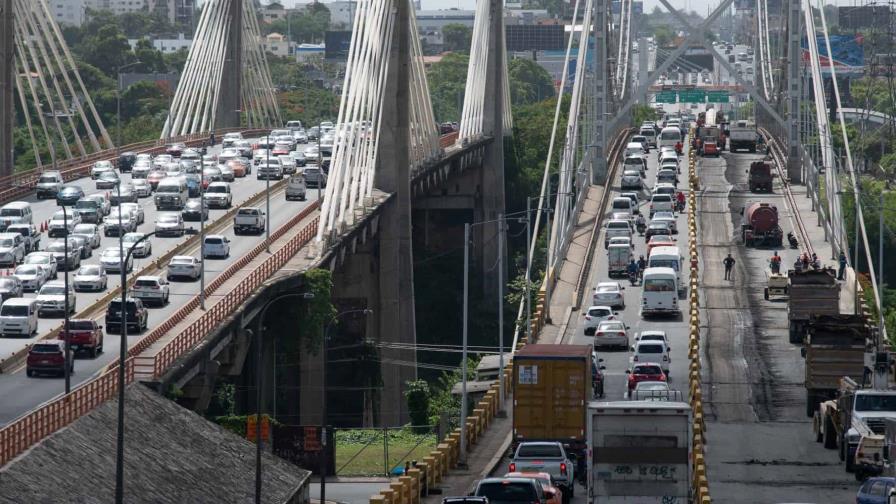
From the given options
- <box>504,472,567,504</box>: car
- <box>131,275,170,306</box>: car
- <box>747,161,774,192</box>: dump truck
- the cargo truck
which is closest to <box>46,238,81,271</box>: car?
<box>131,275,170,306</box>: car

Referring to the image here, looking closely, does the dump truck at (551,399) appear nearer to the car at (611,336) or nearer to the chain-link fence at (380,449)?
the chain-link fence at (380,449)

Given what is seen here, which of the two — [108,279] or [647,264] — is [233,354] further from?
[647,264]

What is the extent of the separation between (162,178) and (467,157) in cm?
3514

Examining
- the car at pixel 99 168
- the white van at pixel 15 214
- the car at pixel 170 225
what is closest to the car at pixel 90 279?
the white van at pixel 15 214

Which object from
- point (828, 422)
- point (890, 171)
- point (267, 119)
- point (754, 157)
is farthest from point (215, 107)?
point (828, 422)

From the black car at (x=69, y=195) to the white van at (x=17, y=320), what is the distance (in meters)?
35.2

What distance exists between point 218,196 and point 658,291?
33434 millimetres

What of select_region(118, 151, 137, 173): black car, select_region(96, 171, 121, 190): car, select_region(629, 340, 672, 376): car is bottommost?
select_region(118, 151, 137, 173): black car

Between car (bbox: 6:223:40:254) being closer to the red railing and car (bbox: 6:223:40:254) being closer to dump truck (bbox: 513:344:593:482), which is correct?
the red railing

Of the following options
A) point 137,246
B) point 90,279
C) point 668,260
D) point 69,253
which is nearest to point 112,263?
point 69,253

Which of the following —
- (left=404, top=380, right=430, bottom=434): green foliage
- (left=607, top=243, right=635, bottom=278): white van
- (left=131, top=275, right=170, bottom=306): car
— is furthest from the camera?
(left=607, top=243, right=635, bottom=278): white van

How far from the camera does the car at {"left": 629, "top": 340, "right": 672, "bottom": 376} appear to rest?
232 ft

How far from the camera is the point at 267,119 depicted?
570ft

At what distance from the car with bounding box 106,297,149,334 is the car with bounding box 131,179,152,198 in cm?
4446
